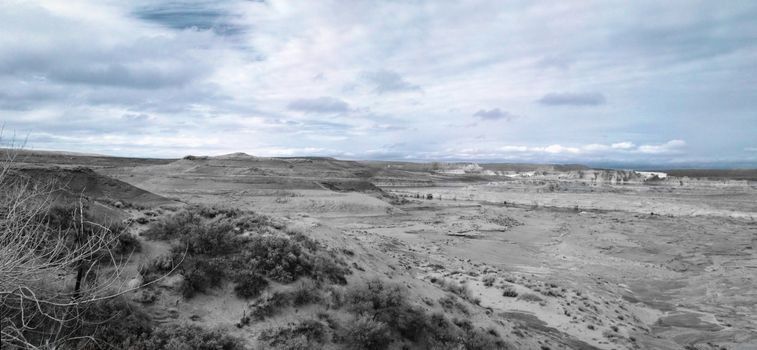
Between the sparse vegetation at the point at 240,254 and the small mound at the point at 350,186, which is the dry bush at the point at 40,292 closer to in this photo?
the sparse vegetation at the point at 240,254

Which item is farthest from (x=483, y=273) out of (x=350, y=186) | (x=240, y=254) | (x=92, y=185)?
(x=350, y=186)

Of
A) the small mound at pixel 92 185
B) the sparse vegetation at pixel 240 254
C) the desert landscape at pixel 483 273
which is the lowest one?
the desert landscape at pixel 483 273

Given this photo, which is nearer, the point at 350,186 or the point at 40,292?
the point at 40,292

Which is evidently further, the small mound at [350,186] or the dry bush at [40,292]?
the small mound at [350,186]

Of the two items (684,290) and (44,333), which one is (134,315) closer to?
(44,333)

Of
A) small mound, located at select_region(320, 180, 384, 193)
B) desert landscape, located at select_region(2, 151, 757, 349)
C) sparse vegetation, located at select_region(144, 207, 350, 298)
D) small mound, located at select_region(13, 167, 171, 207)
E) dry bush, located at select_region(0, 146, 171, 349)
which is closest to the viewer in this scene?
dry bush, located at select_region(0, 146, 171, 349)

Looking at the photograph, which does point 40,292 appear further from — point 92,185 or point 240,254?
point 92,185

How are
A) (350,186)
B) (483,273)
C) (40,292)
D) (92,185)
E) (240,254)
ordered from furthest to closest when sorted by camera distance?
1. (350,186)
2. (483,273)
3. (92,185)
4. (240,254)
5. (40,292)

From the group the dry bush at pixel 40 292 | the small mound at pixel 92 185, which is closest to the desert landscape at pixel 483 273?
the small mound at pixel 92 185

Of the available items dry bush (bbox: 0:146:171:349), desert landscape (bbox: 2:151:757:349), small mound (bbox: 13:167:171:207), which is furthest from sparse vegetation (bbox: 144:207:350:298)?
small mound (bbox: 13:167:171:207)

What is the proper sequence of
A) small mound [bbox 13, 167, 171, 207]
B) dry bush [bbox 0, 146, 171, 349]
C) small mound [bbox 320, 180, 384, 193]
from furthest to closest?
small mound [bbox 320, 180, 384, 193] < small mound [bbox 13, 167, 171, 207] < dry bush [bbox 0, 146, 171, 349]

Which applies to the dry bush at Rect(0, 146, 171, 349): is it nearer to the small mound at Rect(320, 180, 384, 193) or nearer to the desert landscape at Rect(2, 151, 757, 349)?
the desert landscape at Rect(2, 151, 757, 349)

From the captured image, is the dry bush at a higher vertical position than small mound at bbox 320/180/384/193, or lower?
higher

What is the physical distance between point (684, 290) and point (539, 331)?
9.21 metres
